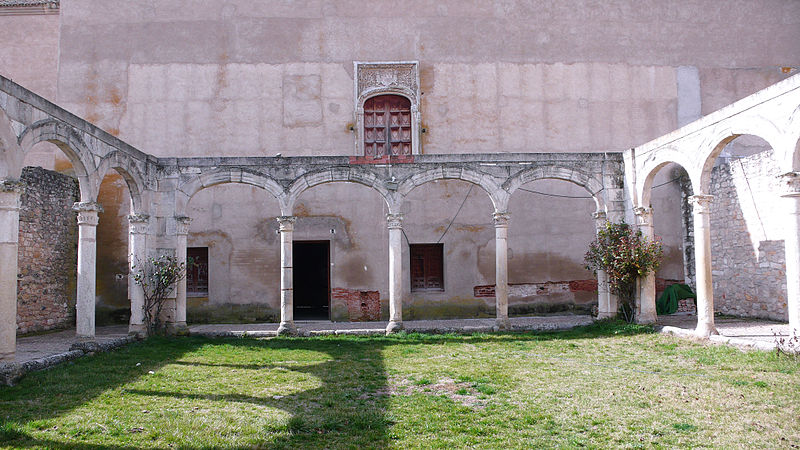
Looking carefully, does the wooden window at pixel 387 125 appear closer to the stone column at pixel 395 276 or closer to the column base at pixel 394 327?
the stone column at pixel 395 276

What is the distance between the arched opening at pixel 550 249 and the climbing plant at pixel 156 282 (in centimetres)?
796

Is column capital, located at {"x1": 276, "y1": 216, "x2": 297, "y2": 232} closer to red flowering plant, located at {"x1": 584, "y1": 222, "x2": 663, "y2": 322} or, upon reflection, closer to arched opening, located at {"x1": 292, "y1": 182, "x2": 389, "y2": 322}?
arched opening, located at {"x1": 292, "y1": 182, "x2": 389, "y2": 322}

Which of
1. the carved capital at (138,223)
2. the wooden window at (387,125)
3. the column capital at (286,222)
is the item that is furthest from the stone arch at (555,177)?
the carved capital at (138,223)

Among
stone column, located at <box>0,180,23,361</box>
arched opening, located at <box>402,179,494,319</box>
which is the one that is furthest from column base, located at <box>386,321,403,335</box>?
stone column, located at <box>0,180,23,361</box>

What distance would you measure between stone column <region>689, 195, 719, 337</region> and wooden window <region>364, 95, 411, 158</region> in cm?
751

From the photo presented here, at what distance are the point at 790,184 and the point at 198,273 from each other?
12.7 meters

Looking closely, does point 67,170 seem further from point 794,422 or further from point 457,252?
point 794,422

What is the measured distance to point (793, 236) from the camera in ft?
26.4

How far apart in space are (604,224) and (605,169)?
1.15 meters

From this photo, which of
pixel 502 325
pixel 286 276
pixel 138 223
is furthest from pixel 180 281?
pixel 502 325

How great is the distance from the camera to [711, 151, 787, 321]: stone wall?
11875 mm

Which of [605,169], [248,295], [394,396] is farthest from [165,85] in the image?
[394,396]

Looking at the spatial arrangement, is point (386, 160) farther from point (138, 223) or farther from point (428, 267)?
point (138, 223)

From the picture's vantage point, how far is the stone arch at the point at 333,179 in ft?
39.4
